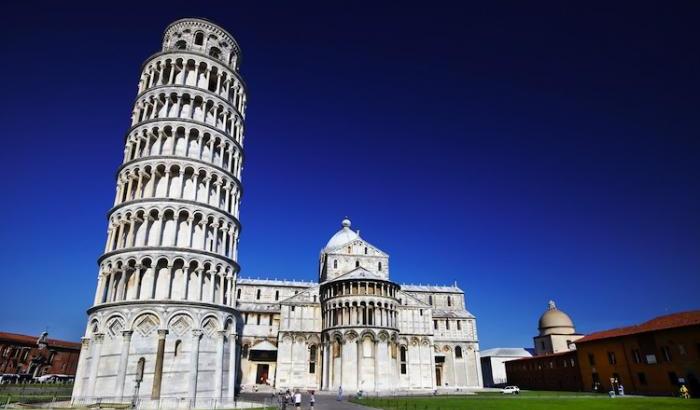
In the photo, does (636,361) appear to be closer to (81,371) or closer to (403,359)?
(403,359)

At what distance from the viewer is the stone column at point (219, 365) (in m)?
29.1

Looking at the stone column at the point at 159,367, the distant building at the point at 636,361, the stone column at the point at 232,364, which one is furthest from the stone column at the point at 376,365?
the stone column at the point at 159,367

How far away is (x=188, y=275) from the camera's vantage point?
30.6 m

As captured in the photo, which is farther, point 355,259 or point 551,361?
point 355,259

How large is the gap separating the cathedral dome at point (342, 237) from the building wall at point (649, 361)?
34.8m

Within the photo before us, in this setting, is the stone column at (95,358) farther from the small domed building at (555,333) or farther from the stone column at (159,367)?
the small domed building at (555,333)

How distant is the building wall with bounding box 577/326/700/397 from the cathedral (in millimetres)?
23588

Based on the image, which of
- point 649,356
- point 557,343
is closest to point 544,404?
point 649,356

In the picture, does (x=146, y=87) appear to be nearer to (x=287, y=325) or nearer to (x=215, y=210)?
(x=215, y=210)

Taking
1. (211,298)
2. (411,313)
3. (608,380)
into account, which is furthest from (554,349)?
(211,298)

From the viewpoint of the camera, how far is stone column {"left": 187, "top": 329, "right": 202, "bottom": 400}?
27.5m

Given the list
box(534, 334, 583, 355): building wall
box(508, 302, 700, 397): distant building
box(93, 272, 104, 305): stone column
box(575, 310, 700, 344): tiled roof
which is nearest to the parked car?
box(93, 272, 104, 305): stone column

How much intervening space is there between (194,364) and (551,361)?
53.5m

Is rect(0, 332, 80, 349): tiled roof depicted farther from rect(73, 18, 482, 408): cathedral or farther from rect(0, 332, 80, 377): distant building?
rect(73, 18, 482, 408): cathedral
